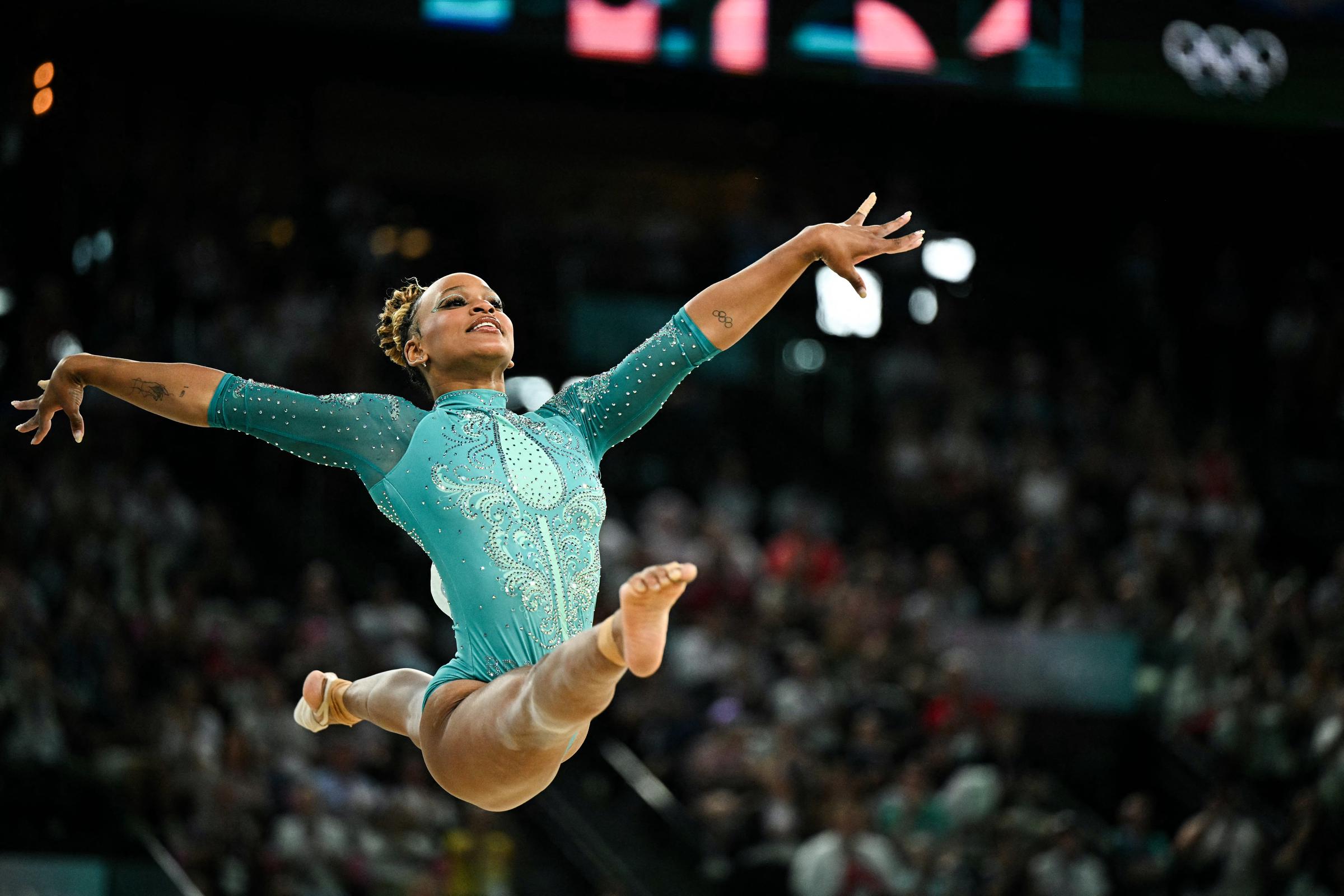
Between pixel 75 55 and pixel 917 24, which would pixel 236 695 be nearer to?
pixel 75 55

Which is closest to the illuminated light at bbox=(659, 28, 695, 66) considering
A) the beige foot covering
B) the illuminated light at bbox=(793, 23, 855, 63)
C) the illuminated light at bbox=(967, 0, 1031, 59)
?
the illuminated light at bbox=(793, 23, 855, 63)

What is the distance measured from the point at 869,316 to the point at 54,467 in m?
6.06

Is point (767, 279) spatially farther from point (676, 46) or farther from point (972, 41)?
point (972, 41)

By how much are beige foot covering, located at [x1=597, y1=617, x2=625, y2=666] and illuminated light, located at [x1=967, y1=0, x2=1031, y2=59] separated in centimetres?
744

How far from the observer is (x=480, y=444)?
166 inches

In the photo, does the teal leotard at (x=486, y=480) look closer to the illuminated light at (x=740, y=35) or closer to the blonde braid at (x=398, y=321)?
the blonde braid at (x=398, y=321)

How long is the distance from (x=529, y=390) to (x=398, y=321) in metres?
6.39

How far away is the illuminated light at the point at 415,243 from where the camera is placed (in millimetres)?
11453

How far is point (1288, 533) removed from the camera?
11234 mm

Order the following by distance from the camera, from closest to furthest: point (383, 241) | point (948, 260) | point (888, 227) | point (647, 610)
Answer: point (647, 610) → point (888, 227) → point (383, 241) → point (948, 260)

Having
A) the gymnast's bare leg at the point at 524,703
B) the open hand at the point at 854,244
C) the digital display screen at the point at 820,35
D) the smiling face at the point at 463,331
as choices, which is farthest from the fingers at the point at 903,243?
the digital display screen at the point at 820,35

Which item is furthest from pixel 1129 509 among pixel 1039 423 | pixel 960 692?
pixel 960 692

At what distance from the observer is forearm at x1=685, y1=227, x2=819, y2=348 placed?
167 inches

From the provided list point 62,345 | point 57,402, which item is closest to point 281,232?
point 62,345
